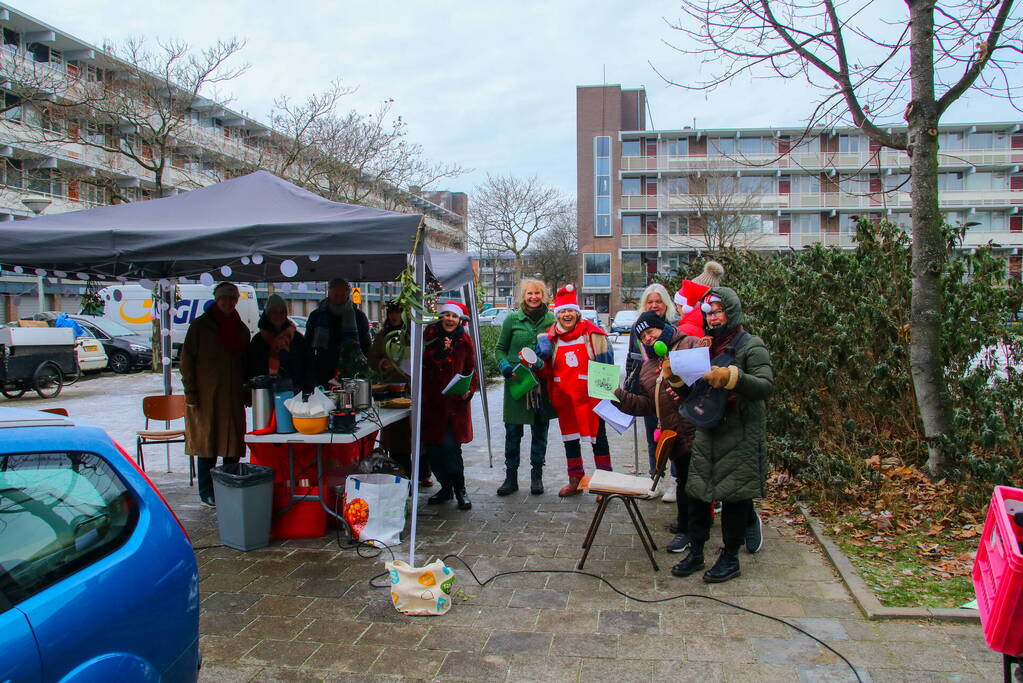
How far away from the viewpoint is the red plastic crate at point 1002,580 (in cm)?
211

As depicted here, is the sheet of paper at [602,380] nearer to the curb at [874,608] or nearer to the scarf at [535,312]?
the scarf at [535,312]

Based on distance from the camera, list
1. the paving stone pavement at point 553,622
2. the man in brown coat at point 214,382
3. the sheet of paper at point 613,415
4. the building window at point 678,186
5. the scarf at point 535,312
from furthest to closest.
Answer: the building window at point 678,186 < the scarf at point 535,312 < the man in brown coat at point 214,382 < the sheet of paper at point 613,415 < the paving stone pavement at point 553,622

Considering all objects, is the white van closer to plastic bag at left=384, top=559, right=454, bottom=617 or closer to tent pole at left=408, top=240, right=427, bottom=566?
tent pole at left=408, top=240, right=427, bottom=566

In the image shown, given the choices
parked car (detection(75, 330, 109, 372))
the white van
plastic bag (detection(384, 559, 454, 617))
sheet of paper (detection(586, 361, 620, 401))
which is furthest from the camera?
the white van

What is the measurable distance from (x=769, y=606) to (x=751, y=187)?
48.4 m

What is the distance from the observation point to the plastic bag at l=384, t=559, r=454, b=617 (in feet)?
12.9

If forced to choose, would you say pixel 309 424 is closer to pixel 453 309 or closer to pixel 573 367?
pixel 453 309

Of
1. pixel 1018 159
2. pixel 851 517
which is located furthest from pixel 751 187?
pixel 851 517

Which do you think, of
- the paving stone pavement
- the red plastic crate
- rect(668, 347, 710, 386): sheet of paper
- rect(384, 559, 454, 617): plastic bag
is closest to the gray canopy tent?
rect(384, 559, 454, 617): plastic bag

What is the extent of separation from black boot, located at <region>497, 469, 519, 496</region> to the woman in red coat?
0.46 meters

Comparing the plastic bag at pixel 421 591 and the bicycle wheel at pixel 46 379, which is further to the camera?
the bicycle wheel at pixel 46 379

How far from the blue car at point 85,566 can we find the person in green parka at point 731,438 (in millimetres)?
Result: 2815

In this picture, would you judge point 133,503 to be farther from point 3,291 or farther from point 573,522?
point 3,291

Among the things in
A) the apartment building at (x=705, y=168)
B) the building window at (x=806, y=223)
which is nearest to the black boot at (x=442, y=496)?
the apartment building at (x=705, y=168)
